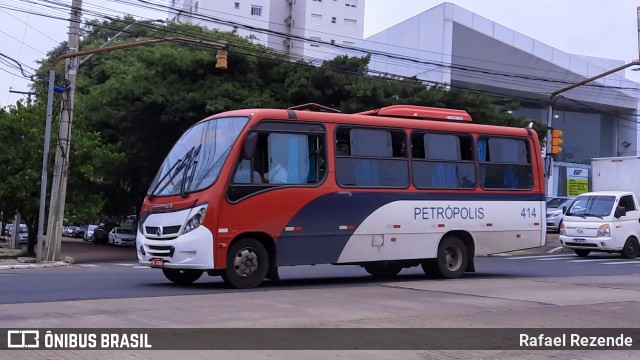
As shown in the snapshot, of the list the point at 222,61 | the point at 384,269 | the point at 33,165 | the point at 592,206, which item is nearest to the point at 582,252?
the point at 592,206

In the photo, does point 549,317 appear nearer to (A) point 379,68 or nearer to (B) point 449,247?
(B) point 449,247

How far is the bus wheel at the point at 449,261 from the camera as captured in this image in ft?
55.2

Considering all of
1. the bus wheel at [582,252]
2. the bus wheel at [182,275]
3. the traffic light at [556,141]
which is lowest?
the bus wheel at [182,275]

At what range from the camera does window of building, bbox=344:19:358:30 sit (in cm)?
8062

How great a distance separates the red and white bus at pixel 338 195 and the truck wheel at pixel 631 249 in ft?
32.4

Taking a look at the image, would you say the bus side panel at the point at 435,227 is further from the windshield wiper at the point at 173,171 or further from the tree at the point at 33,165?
the tree at the point at 33,165

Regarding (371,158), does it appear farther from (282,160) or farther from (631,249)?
(631,249)

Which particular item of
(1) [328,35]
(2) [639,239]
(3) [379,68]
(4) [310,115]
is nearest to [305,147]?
(4) [310,115]

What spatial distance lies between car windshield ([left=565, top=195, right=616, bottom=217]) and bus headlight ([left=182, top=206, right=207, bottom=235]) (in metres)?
17.3

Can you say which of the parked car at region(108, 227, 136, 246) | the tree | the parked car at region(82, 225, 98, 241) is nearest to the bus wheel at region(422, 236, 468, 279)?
the tree

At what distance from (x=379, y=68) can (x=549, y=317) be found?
4416cm

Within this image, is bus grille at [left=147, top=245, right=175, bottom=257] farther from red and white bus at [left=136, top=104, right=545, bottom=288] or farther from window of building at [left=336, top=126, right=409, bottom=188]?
window of building at [left=336, top=126, right=409, bottom=188]

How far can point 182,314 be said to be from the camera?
1065cm

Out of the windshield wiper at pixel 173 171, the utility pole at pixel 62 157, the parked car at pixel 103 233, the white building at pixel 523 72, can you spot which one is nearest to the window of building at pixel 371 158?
the windshield wiper at pixel 173 171
